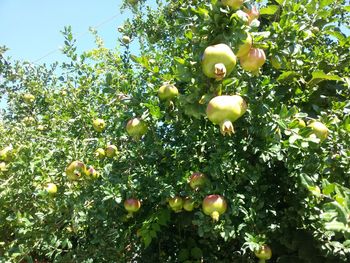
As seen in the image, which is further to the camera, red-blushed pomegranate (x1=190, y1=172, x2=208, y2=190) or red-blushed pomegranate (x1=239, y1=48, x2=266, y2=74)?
red-blushed pomegranate (x1=190, y1=172, x2=208, y2=190)

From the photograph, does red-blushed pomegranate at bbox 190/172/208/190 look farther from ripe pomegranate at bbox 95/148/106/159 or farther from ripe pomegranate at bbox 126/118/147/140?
ripe pomegranate at bbox 95/148/106/159

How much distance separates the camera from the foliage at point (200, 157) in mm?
1640

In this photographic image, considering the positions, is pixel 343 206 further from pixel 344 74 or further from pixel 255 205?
pixel 344 74

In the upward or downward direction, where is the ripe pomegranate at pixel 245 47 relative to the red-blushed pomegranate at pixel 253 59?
upward

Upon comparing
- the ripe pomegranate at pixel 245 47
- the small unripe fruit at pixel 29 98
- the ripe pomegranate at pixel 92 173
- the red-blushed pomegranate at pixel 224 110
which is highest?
the ripe pomegranate at pixel 245 47

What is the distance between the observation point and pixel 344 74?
2357 millimetres

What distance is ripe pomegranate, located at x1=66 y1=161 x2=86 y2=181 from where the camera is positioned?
2025mm

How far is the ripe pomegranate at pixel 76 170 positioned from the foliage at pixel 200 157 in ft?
0.32

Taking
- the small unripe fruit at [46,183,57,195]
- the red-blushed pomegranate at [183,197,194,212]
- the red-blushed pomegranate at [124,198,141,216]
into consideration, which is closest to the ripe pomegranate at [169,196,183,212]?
the red-blushed pomegranate at [183,197,194,212]

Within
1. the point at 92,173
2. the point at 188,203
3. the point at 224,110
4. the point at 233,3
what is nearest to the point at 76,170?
the point at 92,173

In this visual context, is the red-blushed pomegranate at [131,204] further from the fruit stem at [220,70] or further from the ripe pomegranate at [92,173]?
the fruit stem at [220,70]

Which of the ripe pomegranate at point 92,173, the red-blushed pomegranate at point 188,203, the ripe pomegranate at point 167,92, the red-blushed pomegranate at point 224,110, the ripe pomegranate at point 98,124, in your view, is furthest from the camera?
the ripe pomegranate at point 98,124

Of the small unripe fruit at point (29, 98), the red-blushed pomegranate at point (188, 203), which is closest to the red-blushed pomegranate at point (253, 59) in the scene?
the red-blushed pomegranate at point (188, 203)

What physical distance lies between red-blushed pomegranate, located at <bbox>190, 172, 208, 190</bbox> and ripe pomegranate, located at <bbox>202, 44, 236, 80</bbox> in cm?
55
